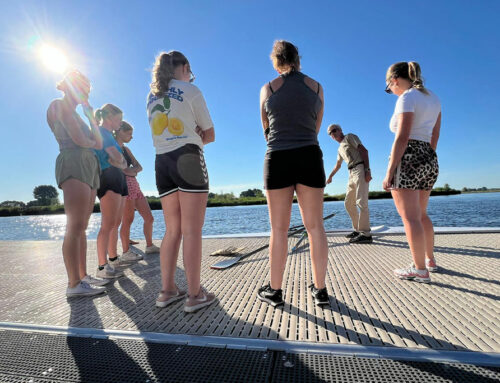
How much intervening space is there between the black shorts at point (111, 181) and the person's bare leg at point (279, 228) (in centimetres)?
177

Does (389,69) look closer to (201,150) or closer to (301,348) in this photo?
(201,150)

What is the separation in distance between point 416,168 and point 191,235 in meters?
1.70

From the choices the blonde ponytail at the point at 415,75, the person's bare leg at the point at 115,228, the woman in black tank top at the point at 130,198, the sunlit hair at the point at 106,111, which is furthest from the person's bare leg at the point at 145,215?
the blonde ponytail at the point at 415,75

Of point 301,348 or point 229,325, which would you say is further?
point 229,325

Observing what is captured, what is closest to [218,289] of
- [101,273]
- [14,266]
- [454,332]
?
[101,273]

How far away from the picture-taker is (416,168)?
2.14 m

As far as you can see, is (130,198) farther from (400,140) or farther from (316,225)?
(400,140)

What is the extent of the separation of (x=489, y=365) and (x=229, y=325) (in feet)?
3.55

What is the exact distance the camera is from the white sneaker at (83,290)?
208 centimetres

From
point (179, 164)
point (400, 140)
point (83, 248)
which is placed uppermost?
point (400, 140)

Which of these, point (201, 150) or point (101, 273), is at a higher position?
point (201, 150)

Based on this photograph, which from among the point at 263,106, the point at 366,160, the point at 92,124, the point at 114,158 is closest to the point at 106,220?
the point at 114,158

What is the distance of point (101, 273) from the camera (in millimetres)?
2652

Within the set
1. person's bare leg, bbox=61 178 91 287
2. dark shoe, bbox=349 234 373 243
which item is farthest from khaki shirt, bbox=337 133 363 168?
person's bare leg, bbox=61 178 91 287
